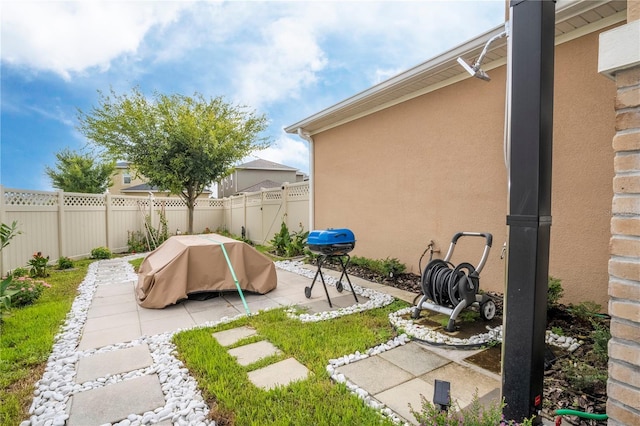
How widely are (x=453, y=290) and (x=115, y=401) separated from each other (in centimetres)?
290

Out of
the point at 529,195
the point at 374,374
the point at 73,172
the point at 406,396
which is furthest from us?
the point at 73,172

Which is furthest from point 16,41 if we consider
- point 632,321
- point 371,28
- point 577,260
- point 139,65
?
point 577,260

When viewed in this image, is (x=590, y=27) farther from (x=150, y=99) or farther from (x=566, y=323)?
(x=150, y=99)

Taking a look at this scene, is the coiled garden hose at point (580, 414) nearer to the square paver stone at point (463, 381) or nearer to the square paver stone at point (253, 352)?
the square paver stone at point (463, 381)

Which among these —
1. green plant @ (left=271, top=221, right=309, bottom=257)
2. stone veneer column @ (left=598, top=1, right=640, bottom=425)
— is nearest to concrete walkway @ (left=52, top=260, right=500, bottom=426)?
stone veneer column @ (left=598, top=1, right=640, bottom=425)

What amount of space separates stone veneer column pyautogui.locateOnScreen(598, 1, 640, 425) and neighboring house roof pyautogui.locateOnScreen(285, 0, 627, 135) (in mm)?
2018

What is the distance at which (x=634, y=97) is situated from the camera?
4.22 feet

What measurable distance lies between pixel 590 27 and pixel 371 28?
3.06 meters

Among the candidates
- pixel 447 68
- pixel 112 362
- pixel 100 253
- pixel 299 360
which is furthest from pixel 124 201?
pixel 447 68

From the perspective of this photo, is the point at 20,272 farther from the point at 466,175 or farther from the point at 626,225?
the point at 626,225

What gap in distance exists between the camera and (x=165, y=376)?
2.36 metres

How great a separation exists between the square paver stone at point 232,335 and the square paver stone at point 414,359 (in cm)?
136

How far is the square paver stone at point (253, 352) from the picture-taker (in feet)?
8.57

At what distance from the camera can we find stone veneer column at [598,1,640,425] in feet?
4.18
